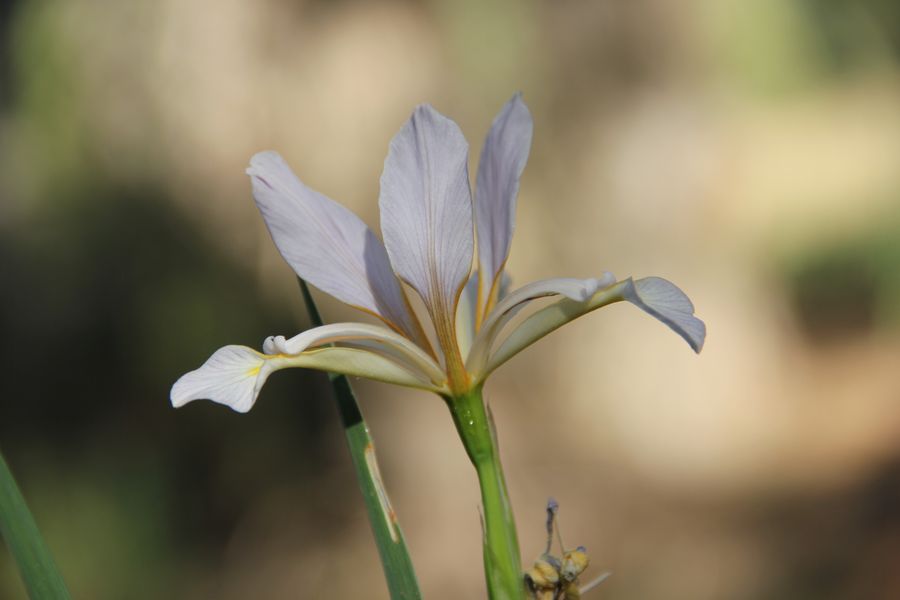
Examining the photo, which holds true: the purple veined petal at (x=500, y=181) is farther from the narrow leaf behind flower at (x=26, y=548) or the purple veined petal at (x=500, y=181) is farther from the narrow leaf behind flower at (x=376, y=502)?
the narrow leaf behind flower at (x=26, y=548)

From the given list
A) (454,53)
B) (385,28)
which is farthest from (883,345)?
(385,28)

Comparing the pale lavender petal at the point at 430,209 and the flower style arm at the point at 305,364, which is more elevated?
the pale lavender petal at the point at 430,209

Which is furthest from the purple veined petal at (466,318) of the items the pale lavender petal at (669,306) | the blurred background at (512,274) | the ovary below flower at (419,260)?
the blurred background at (512,274)

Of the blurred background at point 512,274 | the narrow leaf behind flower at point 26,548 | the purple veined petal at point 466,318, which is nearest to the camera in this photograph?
the narrow leaf behind flower at point 26,548

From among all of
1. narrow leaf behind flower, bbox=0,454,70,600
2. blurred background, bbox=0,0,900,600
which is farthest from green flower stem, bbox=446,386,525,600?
blurred background, bbox=0,0,900,600

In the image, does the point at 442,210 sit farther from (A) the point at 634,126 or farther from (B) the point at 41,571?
(A) the point at 634,126

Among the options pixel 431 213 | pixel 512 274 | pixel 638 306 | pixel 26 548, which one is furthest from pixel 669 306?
pixel 512 274

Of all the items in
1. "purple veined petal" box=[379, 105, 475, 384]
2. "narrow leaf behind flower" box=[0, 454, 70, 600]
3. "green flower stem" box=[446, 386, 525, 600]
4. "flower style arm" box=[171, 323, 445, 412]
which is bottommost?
"green flower stem" box=[446, 386, 525, 600]

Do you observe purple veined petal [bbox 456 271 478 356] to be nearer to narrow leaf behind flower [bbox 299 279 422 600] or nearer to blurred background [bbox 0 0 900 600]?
narrow leaf behind flower [bbox 299 279 422 600]
